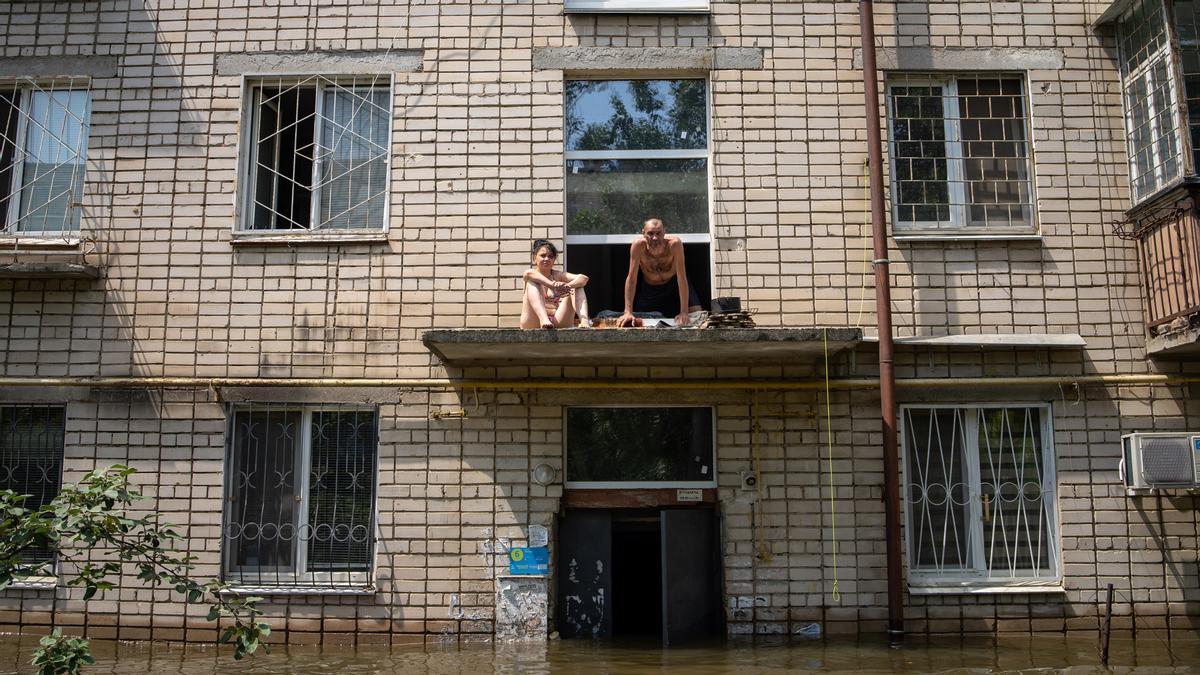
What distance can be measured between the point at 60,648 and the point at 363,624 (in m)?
2.69

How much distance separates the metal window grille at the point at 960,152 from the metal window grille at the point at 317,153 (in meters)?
4.56

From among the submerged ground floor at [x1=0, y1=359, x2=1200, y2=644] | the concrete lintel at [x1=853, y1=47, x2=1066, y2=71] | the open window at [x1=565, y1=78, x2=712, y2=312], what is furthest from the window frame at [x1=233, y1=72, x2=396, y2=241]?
the concrete lintel at [x1=853, y1=47, x2=1066, y2=71]

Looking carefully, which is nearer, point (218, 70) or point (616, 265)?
point (218, 70)

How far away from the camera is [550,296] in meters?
8.29

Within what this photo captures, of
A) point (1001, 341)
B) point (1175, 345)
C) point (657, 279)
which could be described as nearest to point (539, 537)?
point (657, 279)

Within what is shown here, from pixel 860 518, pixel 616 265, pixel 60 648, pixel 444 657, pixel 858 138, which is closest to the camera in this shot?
pixel 60 648

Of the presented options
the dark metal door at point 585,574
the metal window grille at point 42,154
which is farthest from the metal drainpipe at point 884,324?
the metal window grille at point 42,154

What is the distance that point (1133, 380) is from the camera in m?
8.59

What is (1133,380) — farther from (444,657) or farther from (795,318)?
(444,657)

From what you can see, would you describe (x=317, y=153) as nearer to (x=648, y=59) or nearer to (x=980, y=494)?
(x=648, y=59)

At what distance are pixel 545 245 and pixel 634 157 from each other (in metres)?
1.41

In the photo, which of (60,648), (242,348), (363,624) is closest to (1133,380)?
(363,624)

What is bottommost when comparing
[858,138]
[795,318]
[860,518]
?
[860,518]

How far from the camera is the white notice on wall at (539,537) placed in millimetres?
8359
